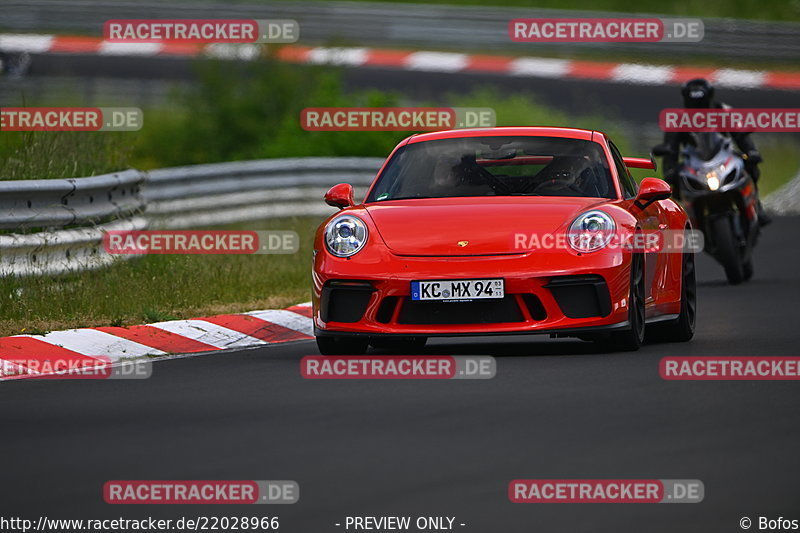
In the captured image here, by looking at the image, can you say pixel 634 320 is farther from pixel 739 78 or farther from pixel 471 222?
pixel 739 78

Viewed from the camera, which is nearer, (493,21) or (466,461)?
(466,461)

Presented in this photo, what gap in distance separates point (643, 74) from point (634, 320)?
24.0 m

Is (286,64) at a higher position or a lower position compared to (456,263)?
higher

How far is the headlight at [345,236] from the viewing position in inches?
406

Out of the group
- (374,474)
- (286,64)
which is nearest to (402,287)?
(374,474)

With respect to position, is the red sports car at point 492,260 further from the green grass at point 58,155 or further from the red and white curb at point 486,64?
the red and white curb at point 486,64

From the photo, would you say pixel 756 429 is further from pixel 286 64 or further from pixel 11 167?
pixel 286 64

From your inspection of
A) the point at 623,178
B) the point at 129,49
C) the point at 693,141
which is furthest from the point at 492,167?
the point at 129,49

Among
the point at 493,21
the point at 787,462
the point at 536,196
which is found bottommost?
the point at 787,462

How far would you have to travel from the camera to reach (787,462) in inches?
Answer: 261

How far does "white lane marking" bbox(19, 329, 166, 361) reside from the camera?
10797 millimetres

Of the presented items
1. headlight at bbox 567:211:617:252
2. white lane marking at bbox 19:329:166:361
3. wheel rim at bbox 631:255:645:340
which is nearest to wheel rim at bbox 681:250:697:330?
wheel rim at bbox 631:255:645:340

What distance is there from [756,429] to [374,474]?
5.81 feet

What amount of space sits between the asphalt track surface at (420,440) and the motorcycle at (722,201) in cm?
590
